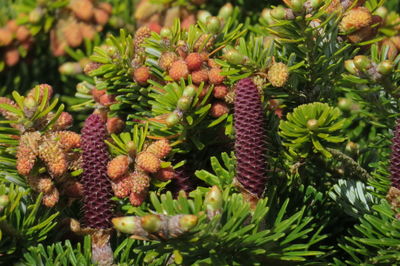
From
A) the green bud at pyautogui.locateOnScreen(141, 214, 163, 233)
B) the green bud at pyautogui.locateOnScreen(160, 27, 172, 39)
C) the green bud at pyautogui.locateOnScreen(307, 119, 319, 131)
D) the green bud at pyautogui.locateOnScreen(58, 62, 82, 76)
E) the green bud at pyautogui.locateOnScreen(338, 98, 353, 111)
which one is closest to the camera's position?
the green bud at pyautogui.locateOnScreen(141, 214, 163, 233)

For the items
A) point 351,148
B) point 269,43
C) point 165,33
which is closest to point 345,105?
point 351,148

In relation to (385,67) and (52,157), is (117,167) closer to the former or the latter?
(52,157)

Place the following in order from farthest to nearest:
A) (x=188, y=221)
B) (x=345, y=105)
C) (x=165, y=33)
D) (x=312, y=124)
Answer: (x=345, y=105), (x=165, y=33), (x=312, y=124), (x=188, y=221)

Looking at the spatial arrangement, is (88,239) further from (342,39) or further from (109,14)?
(109,14)

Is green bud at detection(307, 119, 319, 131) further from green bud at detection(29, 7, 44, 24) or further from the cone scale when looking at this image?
green bud at detection(29, 7, 44, 24)

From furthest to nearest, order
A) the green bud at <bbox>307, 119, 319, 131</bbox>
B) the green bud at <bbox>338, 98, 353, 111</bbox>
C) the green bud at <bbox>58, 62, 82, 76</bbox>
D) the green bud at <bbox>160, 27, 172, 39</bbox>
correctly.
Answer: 1. the green bud at <bbox>58, 62, 82, 76</bbox>
2. the green bud at <bbox>338, 98, 353, 111</bbox>
3. the green bud at <bbox>160, 27, 172, 39</bbox>
4. the green bud at <bbox>307, 119, 319, 131</bbox>

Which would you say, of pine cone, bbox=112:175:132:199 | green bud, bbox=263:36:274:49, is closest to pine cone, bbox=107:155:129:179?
pine cone, bbox=112:175:132:199

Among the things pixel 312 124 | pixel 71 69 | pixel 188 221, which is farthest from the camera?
pixel 71 69
